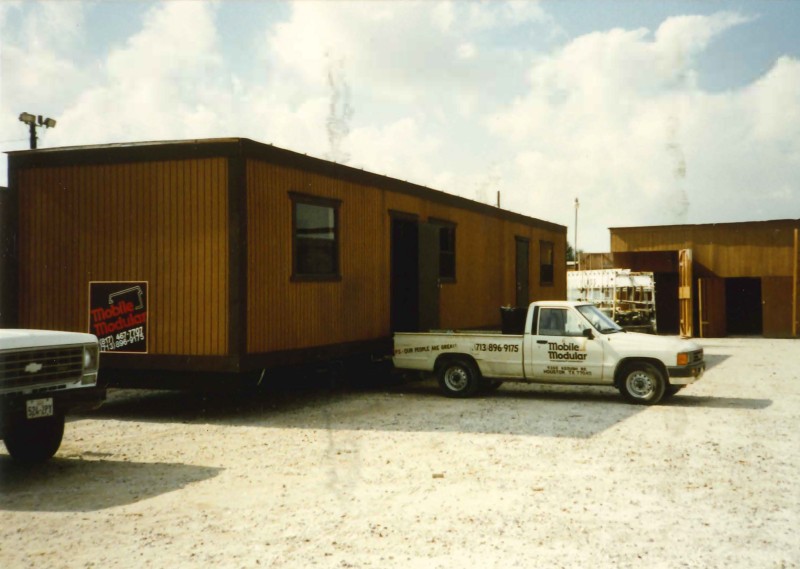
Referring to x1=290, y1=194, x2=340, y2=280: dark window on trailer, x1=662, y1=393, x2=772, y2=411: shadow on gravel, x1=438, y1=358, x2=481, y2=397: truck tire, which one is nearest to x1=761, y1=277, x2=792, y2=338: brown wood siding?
x1=662, y1=393, x2=772, y2=411: shadow on gravel

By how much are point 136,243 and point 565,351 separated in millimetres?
7104

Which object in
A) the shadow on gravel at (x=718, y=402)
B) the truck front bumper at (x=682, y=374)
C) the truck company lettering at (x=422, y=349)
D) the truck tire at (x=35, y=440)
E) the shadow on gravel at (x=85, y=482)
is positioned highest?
the truck company lettering at (x=422, y=349)

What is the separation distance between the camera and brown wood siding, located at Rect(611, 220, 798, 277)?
29.6 m

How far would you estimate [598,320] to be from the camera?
40.1 feet

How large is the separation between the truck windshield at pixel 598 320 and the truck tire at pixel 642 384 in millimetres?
754

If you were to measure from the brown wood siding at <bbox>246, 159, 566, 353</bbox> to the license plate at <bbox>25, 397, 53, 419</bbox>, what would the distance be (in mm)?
3477

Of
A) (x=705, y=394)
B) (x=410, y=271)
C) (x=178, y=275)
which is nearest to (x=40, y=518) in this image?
(x=178, y=275)

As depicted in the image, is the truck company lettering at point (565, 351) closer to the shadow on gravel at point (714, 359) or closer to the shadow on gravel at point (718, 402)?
the shadow on gravel at point (718, 402)

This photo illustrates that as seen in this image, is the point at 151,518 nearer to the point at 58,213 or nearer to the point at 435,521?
the point at 435,521

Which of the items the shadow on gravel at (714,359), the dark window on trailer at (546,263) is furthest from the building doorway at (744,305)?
the shadow on gravel at (714,359)

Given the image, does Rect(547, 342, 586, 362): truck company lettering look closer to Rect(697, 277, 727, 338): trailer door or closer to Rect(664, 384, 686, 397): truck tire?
Rect(664, 384, 686, 397): truck tire

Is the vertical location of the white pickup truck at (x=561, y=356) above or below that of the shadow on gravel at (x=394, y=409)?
above

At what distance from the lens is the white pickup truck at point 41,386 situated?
6.92m

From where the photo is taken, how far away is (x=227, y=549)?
5.18 metres
